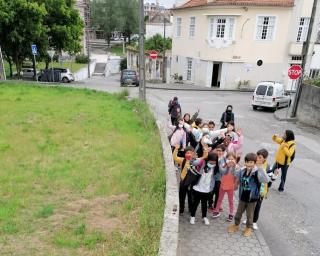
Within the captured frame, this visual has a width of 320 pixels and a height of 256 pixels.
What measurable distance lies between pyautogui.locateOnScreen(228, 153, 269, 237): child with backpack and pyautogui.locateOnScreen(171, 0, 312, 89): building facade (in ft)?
85.2

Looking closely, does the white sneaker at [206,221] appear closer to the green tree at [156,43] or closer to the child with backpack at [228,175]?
the child with backpack at [228,175]

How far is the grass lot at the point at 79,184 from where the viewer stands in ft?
18.1

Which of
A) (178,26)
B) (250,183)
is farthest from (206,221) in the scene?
(178,26)

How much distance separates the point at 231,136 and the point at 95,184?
145 inches

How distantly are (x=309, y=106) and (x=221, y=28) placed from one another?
1521cm

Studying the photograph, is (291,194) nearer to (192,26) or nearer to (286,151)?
(286,151)

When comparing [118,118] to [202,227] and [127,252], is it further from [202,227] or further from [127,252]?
[127,252]

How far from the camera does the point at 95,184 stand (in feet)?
26.1

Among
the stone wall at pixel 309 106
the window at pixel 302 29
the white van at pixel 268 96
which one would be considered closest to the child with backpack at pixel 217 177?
the stone wall at pixel 309 106

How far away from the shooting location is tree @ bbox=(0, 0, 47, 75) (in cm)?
2547

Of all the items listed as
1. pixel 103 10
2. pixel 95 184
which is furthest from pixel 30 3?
pixel 103 10

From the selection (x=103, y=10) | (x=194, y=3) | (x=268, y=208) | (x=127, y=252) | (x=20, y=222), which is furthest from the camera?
(x=103, y=10)

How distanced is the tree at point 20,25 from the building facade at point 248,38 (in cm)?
1420

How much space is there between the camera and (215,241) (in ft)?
20.4
